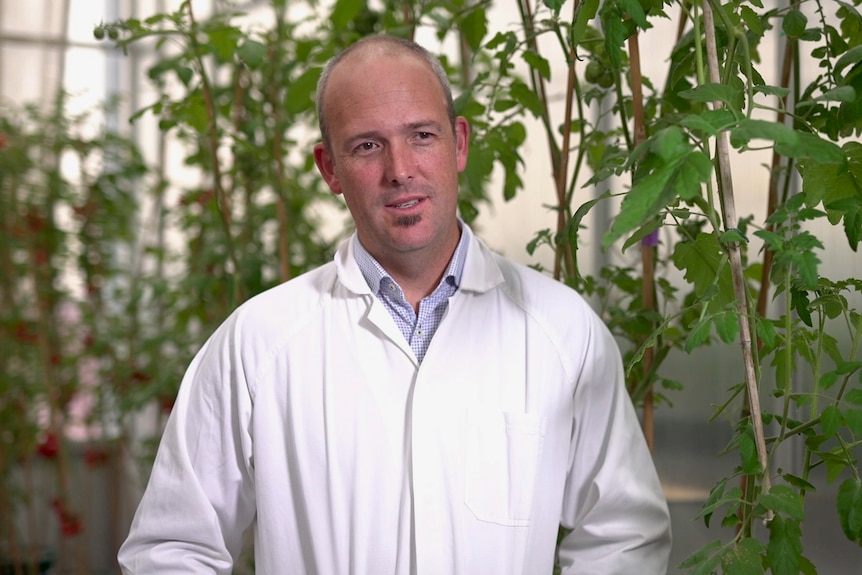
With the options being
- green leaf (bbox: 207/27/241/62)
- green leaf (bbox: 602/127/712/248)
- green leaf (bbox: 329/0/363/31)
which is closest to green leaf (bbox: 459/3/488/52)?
green leaf (bbox: 329/0/363/31)

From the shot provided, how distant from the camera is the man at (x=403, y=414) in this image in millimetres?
1405

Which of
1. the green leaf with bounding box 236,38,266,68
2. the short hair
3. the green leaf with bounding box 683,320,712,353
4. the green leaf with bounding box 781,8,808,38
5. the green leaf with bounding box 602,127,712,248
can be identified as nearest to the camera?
the green leaf with bounding box 602,127,712,248

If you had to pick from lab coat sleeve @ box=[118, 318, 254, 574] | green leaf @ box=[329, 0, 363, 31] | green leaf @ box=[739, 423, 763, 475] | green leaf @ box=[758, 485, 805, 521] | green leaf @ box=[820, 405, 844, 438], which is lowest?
lab coat sleeve @ box=[118, 318, 254, 574]

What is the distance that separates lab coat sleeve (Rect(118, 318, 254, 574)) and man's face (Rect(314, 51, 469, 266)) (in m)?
0.29

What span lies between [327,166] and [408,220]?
0.21 meters

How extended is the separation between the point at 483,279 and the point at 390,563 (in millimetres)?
424

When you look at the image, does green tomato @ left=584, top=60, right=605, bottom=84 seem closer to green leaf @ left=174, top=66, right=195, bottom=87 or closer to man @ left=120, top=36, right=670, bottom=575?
man @ left=120, top=36, right=670, bottom=575

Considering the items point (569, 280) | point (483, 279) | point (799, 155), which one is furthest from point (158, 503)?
point (799, 155)

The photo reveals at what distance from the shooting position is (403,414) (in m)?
1.43

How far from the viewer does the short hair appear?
4.90ft

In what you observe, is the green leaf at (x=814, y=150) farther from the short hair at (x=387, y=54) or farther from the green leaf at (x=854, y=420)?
the short hair at (x=387, y=54)

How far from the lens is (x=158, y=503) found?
1.47 m

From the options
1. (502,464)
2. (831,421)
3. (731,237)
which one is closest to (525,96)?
(502,464)

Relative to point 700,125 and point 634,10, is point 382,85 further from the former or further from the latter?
point 700,125
